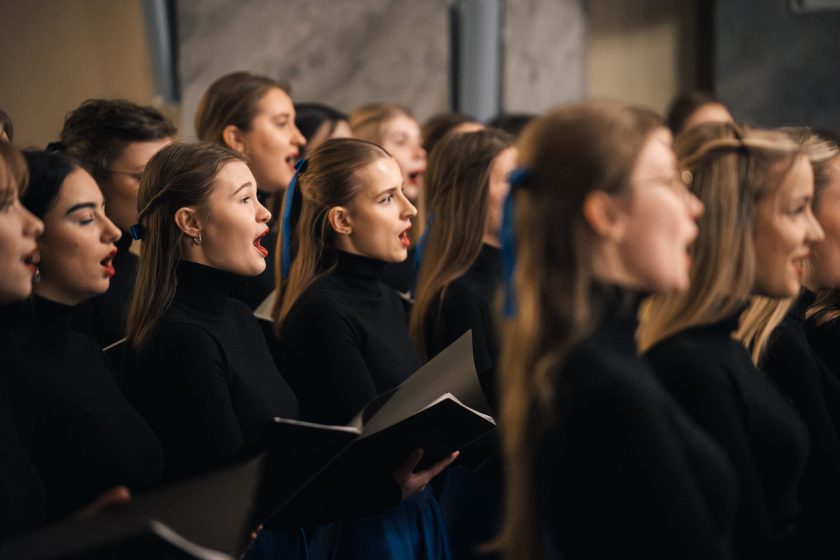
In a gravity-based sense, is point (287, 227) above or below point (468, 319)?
above

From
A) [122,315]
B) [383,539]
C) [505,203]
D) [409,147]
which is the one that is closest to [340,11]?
[409,147]

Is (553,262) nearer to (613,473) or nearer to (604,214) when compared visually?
(604,214)

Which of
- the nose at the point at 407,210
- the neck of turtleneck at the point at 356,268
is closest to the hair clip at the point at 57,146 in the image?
the neck of turtleneck at the point at 356,268

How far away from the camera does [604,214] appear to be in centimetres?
160

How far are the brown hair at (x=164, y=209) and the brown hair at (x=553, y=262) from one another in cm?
108

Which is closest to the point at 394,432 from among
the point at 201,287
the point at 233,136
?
the point at 201,287

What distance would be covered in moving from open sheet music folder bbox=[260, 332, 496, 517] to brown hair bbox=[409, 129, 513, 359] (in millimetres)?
662

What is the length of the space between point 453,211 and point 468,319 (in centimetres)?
36

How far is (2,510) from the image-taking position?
5.80 feet

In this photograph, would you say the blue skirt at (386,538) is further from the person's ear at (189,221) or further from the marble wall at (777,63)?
the marble wall at (777,63)

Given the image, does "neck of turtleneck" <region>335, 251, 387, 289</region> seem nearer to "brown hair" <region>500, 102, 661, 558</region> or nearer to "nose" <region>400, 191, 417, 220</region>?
"nose" <region>400, 191, 417, 220</region>

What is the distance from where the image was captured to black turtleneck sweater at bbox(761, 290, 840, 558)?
2.11m

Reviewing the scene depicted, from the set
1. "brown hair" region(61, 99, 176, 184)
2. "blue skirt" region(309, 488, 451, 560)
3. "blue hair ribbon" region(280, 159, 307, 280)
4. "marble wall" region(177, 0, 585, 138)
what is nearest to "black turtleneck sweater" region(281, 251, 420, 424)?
"blue hair ribbon" region(280, 159, 307, 280)

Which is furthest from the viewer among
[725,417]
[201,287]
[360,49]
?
[360,49]
